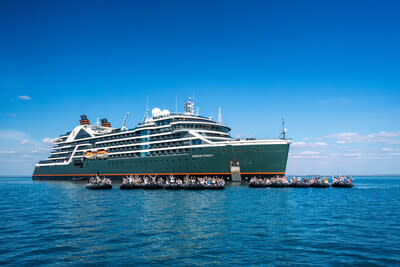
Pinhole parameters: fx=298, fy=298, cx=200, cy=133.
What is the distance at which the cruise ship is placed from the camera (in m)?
59.2

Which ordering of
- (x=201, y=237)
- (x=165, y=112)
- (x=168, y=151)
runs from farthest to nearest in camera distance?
(x=165, y=112)
(x=168, y=151)
(x=201, y=237)

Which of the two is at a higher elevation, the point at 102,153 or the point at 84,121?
the point at 84,121

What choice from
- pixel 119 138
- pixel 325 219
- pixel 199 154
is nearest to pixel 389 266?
pixel 325 219

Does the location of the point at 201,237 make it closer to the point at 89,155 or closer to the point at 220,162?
the point at 220,162

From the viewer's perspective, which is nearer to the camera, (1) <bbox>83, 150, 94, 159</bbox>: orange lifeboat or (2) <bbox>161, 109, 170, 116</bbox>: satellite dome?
(2) <bbox>161, 109, 170, 116</bbox>: satellite dome

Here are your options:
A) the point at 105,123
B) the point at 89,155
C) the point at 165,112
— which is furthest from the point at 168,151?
the point at 105,123

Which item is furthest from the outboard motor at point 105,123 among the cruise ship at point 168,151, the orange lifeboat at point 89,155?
the orange lifeboat at point 89,155

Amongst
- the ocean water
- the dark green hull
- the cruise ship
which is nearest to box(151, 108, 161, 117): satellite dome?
the cruise ship

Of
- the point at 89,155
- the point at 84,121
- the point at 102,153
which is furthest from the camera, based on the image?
the point at 84,121

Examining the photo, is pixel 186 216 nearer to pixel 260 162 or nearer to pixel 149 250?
pixel 149 250

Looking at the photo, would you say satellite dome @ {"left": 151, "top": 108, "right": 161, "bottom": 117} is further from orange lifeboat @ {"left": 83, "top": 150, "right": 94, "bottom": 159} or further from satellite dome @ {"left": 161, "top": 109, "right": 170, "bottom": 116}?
orange lifeboat @ {"left": 83, "top": 150, "right": 94, "bottom": 159}

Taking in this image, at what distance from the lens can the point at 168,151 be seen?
71688 mm

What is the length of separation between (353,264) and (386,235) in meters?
8.06

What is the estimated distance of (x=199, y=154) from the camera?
6356cm
